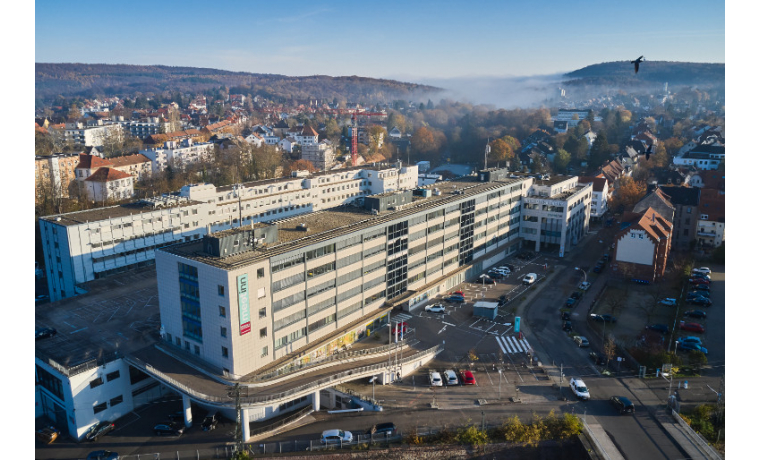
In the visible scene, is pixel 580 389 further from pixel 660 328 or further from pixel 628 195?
pixel 628 195

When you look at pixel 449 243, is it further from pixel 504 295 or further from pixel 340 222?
pixel 340 222

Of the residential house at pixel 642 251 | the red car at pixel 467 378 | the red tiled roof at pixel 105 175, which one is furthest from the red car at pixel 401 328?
the red tiled roof at pixel 105 175

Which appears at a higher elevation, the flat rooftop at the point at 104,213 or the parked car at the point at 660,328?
the flat rooftop at the point at 104,213

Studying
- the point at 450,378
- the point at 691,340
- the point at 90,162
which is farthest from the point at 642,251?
the point at 90,162

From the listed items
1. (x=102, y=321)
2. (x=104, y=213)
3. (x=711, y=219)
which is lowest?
(x=102, y=321)

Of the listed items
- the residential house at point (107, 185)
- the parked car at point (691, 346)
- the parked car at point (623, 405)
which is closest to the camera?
the parked car at point (623, 405)

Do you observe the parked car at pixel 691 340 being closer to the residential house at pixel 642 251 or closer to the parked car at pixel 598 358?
the parked car at pixel 598 358

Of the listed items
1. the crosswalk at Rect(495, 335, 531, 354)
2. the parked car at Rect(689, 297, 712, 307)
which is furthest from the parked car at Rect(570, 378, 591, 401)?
the parked car at Rect(689, 297, 712, 307)
